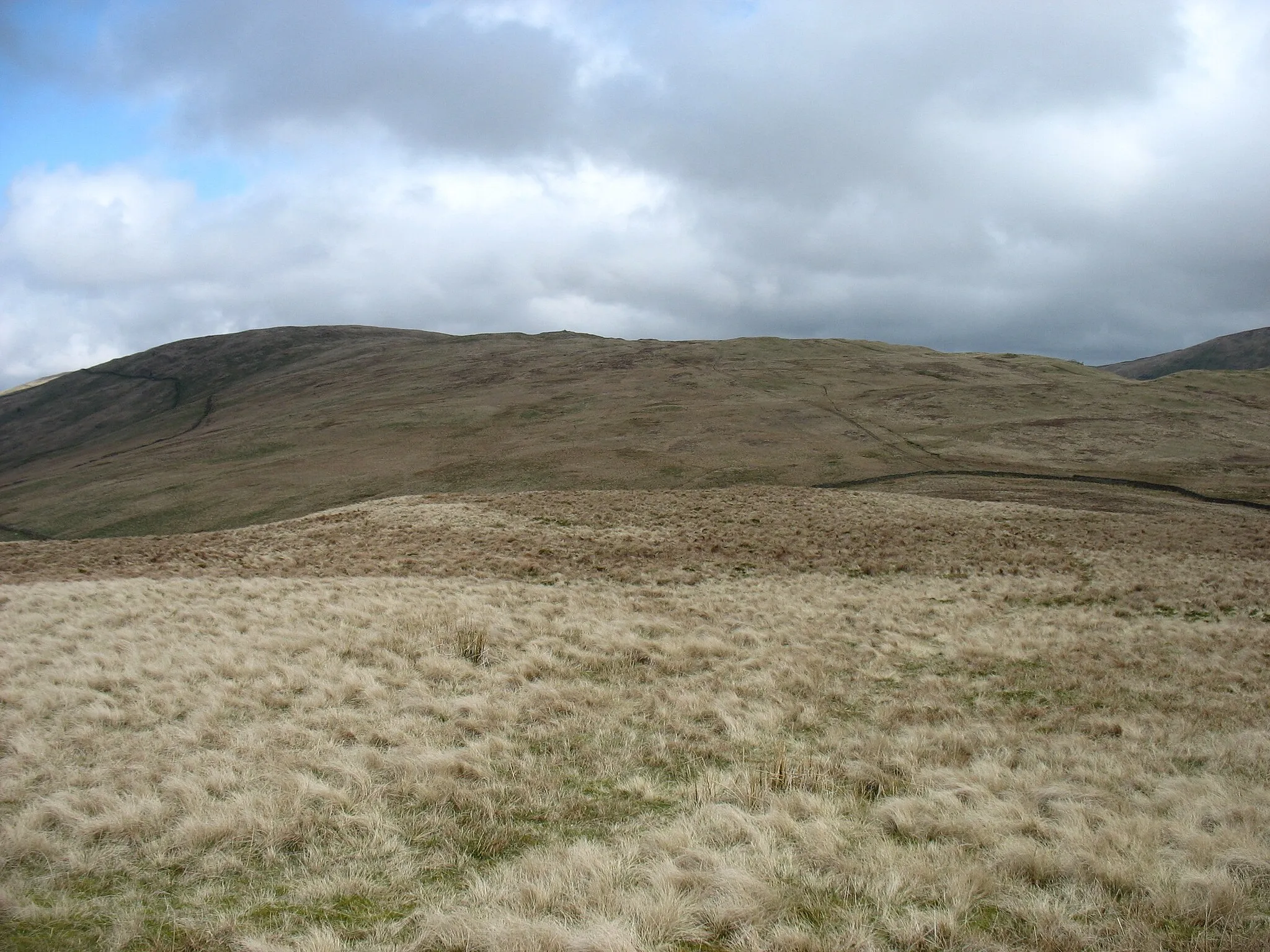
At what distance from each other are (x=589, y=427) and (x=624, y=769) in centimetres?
7343

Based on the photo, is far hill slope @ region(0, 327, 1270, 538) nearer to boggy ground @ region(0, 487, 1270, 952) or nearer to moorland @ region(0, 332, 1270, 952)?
moorland @ region(0, 332, 1270, 952)

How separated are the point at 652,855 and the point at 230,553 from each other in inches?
1015

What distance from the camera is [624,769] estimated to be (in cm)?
877

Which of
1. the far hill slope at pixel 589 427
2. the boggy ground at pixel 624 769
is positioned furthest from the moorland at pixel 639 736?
the far hill slope at pixel 589 427

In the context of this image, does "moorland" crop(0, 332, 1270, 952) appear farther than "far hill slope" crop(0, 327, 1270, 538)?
No

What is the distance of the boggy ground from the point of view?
5559 millimetres

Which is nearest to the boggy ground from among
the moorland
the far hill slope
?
the moorland

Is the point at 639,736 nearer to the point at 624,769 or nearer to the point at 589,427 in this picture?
the point at 624,769

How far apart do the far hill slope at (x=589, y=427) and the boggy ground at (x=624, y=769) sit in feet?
132

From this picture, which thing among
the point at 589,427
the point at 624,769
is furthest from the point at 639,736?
the point at 589,427

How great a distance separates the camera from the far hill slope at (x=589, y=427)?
6166cm

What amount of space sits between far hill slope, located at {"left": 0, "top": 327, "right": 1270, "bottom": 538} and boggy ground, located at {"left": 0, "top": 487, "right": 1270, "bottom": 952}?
40129 mm

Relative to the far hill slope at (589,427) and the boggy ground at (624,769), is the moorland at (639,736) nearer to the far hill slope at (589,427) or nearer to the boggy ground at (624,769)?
the boggy ground at (624,769)

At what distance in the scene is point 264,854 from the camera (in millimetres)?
6582
